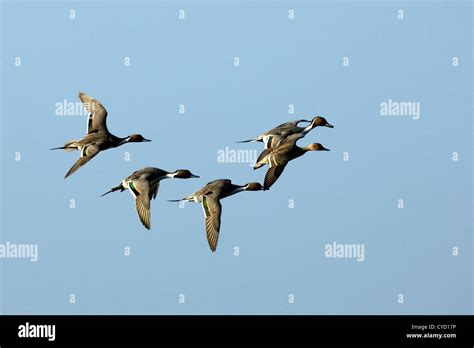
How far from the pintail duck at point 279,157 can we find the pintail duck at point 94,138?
11.1ft

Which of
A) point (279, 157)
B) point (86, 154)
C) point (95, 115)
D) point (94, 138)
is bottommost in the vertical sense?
point (279, 157)

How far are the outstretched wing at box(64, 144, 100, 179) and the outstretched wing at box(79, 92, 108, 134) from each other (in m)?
0.97

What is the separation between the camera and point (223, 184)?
943 inches

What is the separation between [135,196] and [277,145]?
4042 millimetres

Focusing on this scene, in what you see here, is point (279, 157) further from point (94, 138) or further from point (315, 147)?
point (94, 138)

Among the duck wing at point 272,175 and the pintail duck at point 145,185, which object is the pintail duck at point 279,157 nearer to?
the duck wing at point 272,175

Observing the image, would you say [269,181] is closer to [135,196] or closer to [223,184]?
[223,184]

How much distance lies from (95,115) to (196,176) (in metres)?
3.16

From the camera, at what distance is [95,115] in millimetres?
25859

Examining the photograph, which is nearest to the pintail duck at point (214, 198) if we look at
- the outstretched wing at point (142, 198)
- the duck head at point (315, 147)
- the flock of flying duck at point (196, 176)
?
the flock of flying duck at point (196, 176)

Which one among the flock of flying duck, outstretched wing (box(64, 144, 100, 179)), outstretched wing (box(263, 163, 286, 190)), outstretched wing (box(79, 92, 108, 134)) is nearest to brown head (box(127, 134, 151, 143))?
the flock of flying duck

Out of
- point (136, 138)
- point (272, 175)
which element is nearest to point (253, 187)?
point (272, 175)
